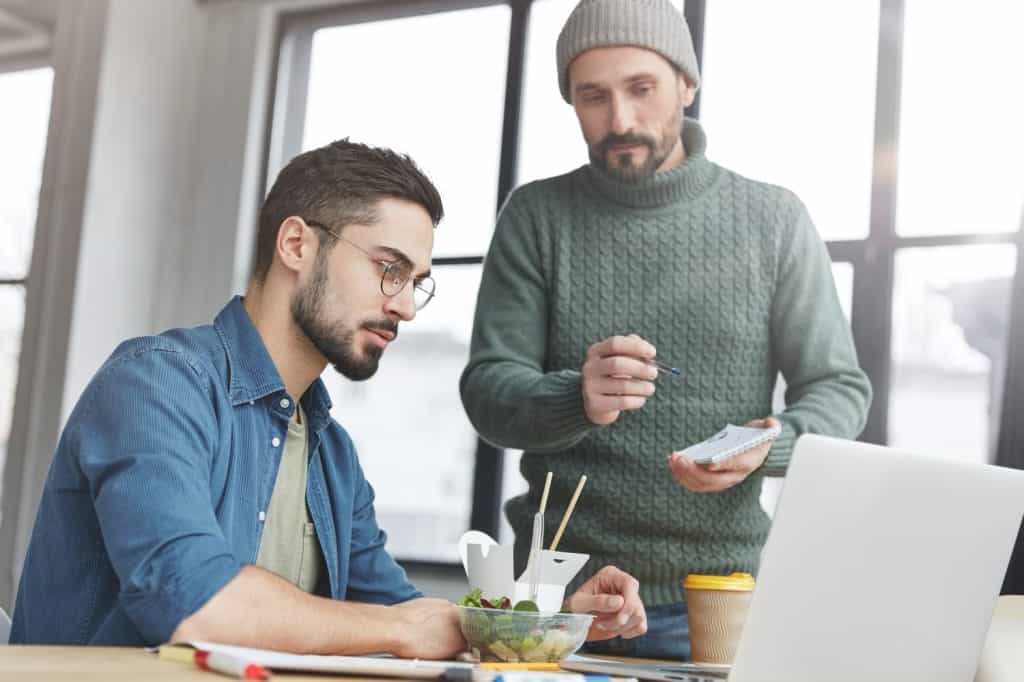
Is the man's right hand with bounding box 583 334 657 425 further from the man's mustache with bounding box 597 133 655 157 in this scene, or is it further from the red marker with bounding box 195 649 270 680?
the red marker with bounding box 195 649 270 680

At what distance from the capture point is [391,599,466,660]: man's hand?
115 centimetres

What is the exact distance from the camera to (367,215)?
1573 mm

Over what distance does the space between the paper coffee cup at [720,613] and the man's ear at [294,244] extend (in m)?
0.68

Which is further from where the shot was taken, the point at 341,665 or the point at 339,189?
the point at 339,189

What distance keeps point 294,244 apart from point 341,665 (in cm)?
76

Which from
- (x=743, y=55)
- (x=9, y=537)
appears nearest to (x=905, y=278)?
(x=743, y=55)

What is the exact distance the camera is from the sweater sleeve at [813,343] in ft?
6.26

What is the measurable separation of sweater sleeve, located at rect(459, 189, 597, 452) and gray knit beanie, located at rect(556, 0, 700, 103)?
31cm

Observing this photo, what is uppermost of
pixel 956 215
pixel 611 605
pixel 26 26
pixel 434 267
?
pixel 26 26

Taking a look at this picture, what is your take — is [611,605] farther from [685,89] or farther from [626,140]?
[685,89]

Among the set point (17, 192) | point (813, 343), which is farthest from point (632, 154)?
point (17, 192)

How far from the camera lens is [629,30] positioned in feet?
6.93

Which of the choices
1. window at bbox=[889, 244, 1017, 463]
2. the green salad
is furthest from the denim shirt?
window at bbox=[889, 244, 1017, 463]

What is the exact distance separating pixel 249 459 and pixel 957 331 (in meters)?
1.96
